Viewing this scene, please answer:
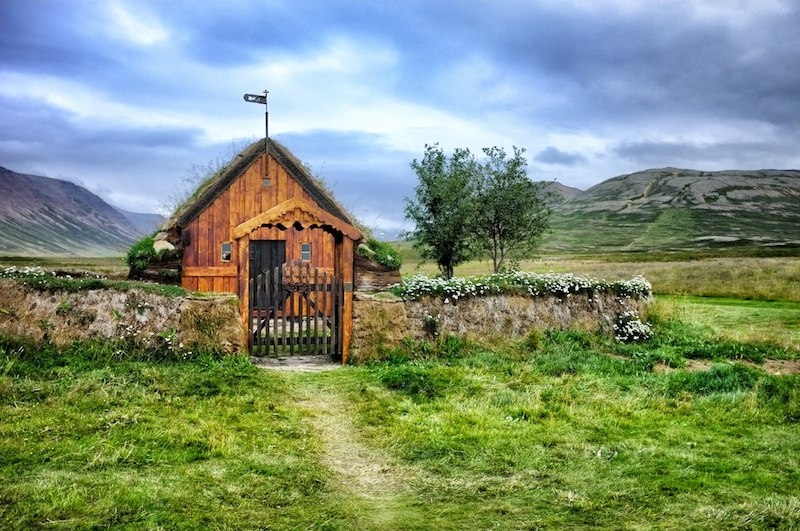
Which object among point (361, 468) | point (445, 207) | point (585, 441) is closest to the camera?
point (361, 468)

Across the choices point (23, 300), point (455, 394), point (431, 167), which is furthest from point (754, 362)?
point (431, 167)

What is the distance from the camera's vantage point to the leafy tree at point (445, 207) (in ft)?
99.5

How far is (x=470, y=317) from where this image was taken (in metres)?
15.4

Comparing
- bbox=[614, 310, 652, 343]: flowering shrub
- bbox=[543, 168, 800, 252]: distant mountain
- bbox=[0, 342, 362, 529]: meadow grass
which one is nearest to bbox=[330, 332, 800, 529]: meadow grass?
bbox=[0, 342, 362, 529]: meadow grass

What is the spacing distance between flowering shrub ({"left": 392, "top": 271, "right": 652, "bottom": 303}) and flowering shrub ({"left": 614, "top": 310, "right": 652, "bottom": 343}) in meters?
0.71

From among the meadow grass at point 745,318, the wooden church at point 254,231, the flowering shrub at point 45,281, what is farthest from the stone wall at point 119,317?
the meadow grass at point 745,318

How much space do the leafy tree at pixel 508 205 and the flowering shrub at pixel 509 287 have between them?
1260cm

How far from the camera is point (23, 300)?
12.4 metres

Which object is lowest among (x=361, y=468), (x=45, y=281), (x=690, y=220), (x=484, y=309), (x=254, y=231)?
(x=361, y=468)

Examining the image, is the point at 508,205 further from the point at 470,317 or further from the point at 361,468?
the point at 361,468

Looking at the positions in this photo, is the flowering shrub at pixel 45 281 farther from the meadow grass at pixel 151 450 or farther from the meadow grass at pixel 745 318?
the meadow grass at pixel 745 318

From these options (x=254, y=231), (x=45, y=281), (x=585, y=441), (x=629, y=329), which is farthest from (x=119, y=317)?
(x=629, y=329)

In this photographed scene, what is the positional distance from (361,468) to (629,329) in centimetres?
1205

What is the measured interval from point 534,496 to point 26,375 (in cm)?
911
